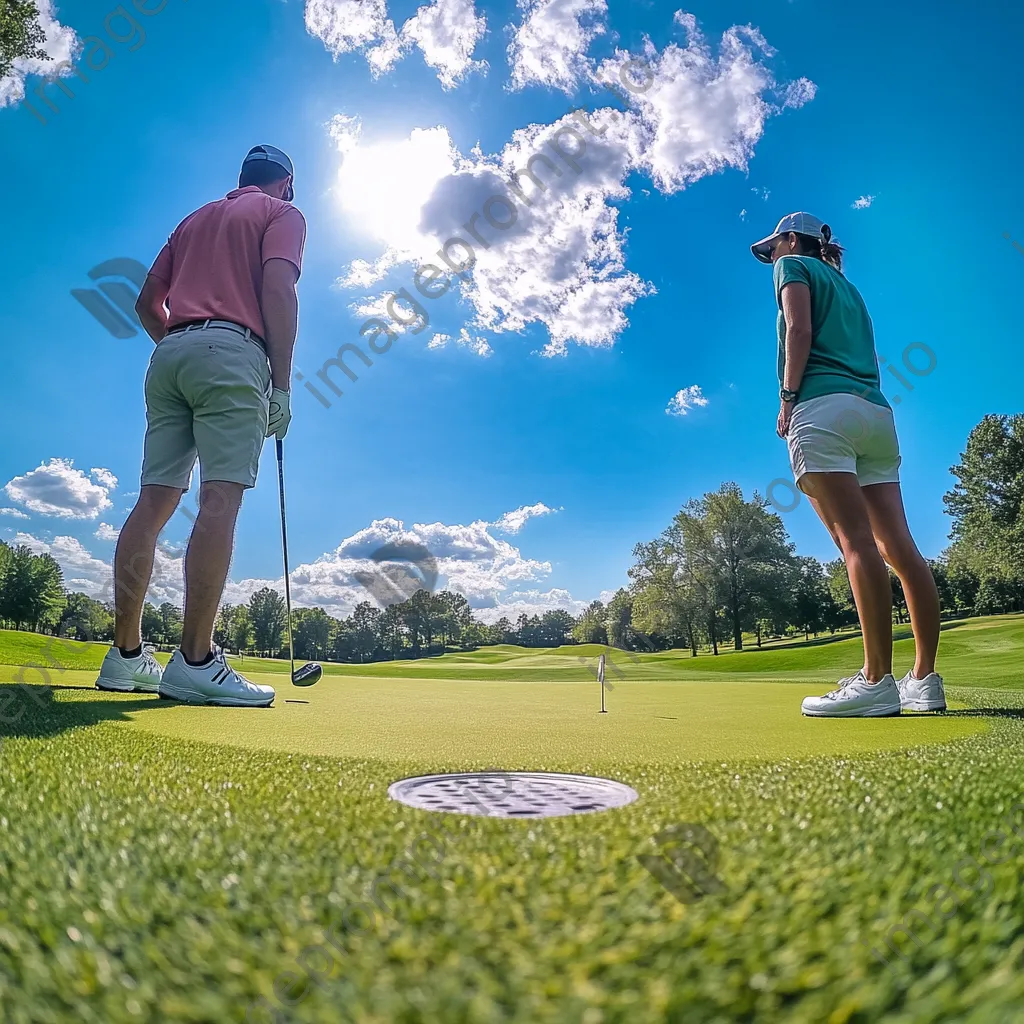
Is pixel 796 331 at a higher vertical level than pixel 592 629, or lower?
higher

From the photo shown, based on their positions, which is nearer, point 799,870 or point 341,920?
point 341,920

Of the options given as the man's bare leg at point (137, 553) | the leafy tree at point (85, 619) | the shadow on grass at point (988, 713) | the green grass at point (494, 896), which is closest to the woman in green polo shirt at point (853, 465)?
the shadow on grass at point (988, 713)

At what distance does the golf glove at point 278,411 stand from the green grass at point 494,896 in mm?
2341

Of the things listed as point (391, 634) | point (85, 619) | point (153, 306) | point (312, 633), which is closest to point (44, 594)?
point (85, 619)

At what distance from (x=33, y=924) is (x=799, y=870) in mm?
914

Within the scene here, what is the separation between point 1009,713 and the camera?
321cm

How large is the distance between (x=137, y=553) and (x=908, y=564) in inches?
154

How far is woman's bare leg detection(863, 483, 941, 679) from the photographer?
350cm

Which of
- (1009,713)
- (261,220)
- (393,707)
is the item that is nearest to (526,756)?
(393,707)

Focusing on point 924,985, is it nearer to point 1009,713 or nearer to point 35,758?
point 35,758

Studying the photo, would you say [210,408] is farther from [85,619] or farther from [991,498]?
[85,619]

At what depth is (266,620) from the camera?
68.3 meters

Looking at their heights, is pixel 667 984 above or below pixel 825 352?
below

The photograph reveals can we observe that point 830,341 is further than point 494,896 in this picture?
Yes
